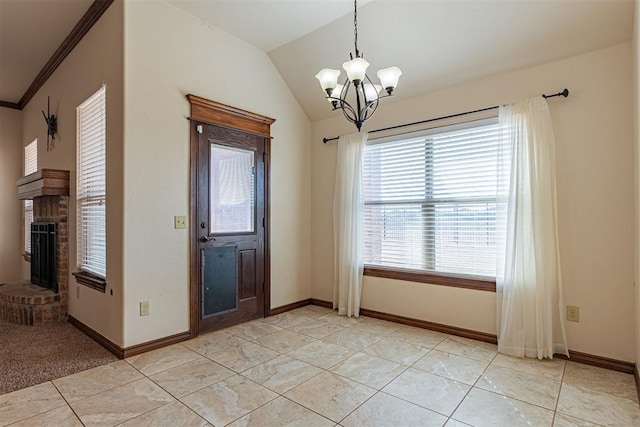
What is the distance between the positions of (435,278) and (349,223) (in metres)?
1.13

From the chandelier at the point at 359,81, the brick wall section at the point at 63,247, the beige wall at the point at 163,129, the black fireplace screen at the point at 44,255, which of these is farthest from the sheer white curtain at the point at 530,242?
the black fireplace screen at the point at 44,255

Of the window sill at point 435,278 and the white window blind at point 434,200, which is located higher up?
the white window blind at point 434,200

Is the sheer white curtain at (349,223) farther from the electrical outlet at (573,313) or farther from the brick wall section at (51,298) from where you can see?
the brick wall section at (51,298)

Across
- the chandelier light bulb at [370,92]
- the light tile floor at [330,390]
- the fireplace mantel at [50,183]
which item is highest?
the chandelier light bulb at [370,92]

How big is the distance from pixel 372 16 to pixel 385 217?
2031mm

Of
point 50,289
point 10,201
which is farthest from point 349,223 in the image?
point 10,201

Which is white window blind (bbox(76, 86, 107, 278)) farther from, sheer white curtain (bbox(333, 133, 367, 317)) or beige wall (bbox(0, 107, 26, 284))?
beige wall (bbox(0, 107, 26, 284))

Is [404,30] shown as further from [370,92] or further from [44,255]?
[44,255]

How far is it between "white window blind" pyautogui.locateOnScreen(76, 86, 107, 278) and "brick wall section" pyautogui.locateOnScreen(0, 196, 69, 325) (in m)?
0.38

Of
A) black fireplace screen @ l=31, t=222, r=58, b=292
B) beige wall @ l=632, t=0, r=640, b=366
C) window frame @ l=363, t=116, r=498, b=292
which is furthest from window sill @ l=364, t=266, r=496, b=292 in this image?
black fireplace screen @ l=31, t=222, r=58, b=292

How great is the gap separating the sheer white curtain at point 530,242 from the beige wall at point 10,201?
7.05m

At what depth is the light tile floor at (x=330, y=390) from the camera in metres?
2.01

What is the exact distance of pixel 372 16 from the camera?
316 cm

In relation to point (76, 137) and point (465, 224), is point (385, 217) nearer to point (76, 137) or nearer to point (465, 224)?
point (465, 224)
